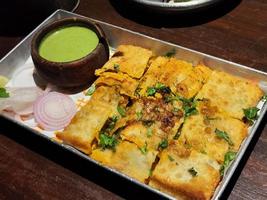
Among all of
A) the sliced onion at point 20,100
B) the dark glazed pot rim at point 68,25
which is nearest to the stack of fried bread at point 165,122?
the dark glazed pot rim at point 68,25

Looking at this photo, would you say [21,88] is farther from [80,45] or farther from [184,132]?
[184,132]

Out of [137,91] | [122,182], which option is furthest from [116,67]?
[122,182]

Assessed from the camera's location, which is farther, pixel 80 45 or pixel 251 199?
pixel 80 45

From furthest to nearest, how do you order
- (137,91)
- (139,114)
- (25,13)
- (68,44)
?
1. (25,13)
2. (68,44)
3. (137,91)
4. (139,114)

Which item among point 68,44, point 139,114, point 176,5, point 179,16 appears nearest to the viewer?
point 139,114

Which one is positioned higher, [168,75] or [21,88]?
[168,75]

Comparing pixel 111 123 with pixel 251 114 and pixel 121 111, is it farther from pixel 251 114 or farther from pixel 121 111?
pixel 251 114

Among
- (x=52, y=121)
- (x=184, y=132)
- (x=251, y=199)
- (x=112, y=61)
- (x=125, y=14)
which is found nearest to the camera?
(x=251, y=199)

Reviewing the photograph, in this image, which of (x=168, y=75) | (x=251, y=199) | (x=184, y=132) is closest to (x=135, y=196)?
(x=184, y=132)
